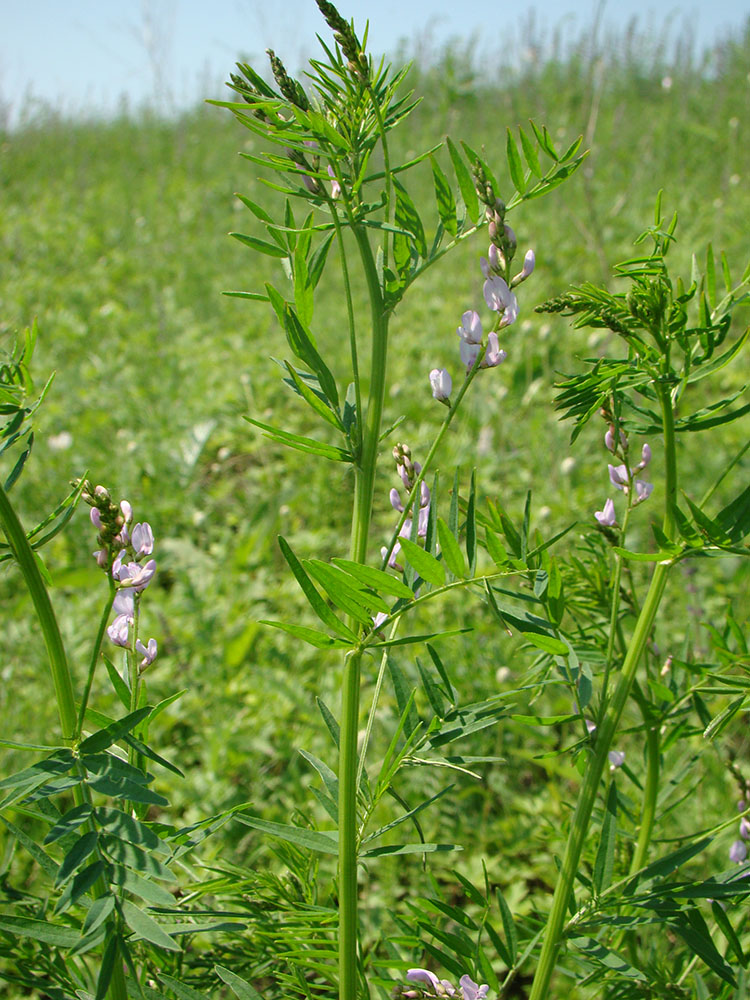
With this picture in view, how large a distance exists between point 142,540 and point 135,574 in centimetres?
4

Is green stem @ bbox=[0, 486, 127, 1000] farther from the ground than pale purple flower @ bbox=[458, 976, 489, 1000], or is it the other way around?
green stem @ bbox=[0, 486, 127, 1000]

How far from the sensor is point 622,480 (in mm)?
754

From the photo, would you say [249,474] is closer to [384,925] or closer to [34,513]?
[34,513]

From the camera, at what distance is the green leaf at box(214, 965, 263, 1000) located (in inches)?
23.5

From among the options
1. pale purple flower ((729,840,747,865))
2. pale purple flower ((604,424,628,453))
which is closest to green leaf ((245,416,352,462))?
pale purple flower ((604,424,628,453))

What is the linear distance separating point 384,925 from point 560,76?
348 inches

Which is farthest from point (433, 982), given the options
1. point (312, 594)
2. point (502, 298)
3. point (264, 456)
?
point (264, 456)

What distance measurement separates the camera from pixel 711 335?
0.68m

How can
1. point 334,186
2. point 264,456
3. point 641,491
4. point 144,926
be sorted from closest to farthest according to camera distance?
1. point 144,926
2. point 334,186
3. point 641,491
4. point 264,456

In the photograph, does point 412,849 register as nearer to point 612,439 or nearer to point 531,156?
point 612,439

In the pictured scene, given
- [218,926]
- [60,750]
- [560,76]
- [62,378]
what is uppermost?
[560,76]

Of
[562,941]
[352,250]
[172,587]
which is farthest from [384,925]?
[352,250]

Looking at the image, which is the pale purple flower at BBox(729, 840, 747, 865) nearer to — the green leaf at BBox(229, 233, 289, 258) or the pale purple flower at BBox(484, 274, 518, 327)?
the pale purple flower at BBox(484, 274, 518, 327)

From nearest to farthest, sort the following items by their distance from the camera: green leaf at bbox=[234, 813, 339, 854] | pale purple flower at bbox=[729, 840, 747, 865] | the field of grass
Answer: green leaf at bbox=[234, 813, 339, 854]
pale purple flower at bbox=[729, 840, 747, 865]
the field of grass
